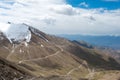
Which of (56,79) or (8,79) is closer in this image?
(8,79)

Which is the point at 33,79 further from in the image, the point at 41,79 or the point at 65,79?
the point at 65,79

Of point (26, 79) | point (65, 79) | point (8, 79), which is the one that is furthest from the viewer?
point (65, 79)

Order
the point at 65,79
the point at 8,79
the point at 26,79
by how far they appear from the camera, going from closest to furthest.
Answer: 1. the point at 8,79
2. the point at 26,79
3. the point at 65,79

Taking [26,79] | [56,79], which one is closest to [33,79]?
[26,79]

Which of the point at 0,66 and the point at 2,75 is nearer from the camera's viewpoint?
the point at 2,75

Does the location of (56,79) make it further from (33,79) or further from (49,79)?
(33,79)

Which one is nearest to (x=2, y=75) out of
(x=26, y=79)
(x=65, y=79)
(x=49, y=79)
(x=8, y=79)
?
(x=8, y=79)

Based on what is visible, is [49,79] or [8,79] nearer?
[8,79]

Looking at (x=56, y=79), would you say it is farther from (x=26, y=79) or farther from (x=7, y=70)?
(x=7, y=70)
